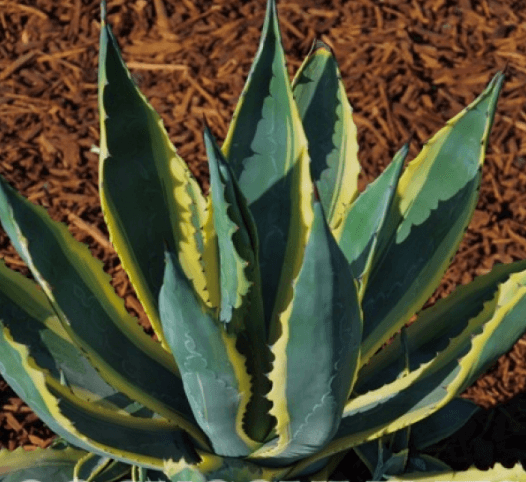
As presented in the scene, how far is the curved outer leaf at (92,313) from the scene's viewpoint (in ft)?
4.24

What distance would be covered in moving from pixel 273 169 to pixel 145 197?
0.20 m

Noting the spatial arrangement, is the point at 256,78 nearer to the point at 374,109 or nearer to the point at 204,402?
the point at 204,402

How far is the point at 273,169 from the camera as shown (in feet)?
4.82

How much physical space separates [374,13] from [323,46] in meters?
1.13

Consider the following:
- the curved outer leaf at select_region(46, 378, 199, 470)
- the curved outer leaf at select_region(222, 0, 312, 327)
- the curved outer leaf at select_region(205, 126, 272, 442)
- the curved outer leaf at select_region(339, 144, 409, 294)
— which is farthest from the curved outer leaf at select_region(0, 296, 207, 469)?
the curved outer leaf at select_region(339, 144, 409, 294)

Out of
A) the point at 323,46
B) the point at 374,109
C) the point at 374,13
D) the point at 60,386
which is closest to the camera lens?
the point at 60,386

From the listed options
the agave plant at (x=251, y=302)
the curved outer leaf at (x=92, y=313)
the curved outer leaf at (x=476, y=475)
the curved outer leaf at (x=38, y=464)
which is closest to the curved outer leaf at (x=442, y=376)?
the agave plant at (x=251, y=302)

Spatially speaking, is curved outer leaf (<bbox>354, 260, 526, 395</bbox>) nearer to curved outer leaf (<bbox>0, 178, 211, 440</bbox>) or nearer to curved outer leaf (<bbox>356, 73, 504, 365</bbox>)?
curved outer leaf (<bbox>356, 73, 504, 365</bbox>)

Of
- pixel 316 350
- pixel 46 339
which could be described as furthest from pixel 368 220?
pixel 46 339

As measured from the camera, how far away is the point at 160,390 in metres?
1.45

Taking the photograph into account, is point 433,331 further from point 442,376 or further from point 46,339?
point 46,339

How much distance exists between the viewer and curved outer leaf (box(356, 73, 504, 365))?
58.7 inches

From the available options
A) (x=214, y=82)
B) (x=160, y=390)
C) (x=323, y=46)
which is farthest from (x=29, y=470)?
(x=214, y=82)

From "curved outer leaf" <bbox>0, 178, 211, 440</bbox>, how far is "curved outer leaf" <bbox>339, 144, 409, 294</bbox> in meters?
0.33
